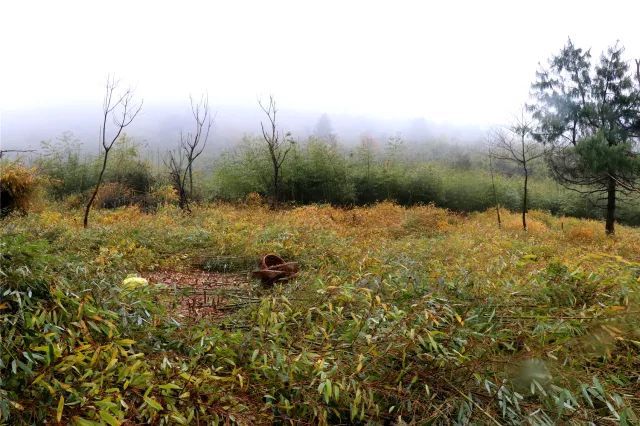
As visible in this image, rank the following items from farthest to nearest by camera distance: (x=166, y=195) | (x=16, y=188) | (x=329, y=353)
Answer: (x=166, y=195)
(x=16, y=188)
(x=329, y=353)

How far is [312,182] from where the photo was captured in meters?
14.9

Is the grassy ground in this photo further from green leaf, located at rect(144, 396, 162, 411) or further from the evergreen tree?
the evergreen tree

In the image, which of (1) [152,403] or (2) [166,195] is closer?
→ (1) [152,403]

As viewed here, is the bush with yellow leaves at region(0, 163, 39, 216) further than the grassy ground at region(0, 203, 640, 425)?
Yes

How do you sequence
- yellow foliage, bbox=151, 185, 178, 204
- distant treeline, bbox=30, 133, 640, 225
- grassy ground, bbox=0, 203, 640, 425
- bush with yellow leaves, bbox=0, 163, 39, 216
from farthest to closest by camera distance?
distant treeline, bbox=30, 133, 640, 225 → yellow foliage, bbox=151, 185, 178, 204 → bush with yellow leaves, bbox=0, 163, 39, 216 → grassy ground, bbox=0, 203, 640, 425

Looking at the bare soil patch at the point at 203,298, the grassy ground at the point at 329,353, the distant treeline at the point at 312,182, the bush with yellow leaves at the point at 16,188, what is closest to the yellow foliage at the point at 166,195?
the distant treeline at the point at 312,182

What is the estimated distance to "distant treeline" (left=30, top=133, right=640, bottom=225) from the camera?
13.9 meters

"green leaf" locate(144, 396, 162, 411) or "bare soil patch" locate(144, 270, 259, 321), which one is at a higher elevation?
"green leaf" locate(144, 396, 162, 411)

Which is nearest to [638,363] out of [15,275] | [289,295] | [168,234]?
[289,295]

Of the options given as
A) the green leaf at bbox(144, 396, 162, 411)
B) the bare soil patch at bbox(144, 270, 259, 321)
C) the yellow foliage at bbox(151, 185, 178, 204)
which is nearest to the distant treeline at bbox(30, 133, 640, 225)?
the yellow foliage at bbox(151, 185, 178, 204)

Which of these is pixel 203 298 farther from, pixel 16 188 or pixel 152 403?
pixel 16 188

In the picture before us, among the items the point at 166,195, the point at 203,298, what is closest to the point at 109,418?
the point at 203,298

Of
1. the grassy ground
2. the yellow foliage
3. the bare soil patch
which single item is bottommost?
the yellow foliage

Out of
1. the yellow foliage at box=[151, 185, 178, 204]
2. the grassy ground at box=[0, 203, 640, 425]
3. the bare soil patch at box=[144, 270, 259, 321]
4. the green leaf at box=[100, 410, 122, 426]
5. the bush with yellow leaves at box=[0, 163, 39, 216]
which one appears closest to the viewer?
the green leaf at box=[100, 410, 122, 426]
